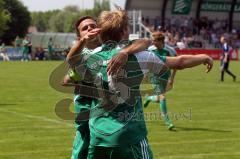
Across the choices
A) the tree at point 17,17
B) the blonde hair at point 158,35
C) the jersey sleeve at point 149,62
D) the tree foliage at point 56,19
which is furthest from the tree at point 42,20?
the jersey sleeve at point 149,62

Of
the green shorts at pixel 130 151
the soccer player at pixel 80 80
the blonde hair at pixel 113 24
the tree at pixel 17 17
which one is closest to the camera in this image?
the blonde hair at pixel 113 24

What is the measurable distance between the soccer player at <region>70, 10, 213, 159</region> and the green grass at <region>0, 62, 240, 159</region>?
4.68 metres

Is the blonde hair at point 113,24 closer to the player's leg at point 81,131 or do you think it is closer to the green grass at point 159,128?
the player's leg at point 81,131

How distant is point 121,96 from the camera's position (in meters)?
5.02

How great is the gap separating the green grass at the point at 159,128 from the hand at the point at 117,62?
16.4 ft

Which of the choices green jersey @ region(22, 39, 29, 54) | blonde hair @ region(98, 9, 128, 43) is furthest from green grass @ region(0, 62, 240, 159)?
green jersey @ region(22, 39, 29, 54)

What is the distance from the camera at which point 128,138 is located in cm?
504

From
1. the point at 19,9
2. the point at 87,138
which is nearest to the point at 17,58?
the point at 19,9

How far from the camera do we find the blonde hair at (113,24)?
477cm

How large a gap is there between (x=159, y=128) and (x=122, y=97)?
8004 mm

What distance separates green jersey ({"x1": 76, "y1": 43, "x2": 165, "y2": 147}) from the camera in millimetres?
4965

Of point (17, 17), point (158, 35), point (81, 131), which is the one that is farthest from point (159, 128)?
point (17, 17)

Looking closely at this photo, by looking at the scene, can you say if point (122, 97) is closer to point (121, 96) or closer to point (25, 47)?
point (121, 96)

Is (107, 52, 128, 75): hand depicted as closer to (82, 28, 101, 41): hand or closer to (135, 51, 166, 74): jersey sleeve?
(135, 51, 166, 74): jersey sleeve
